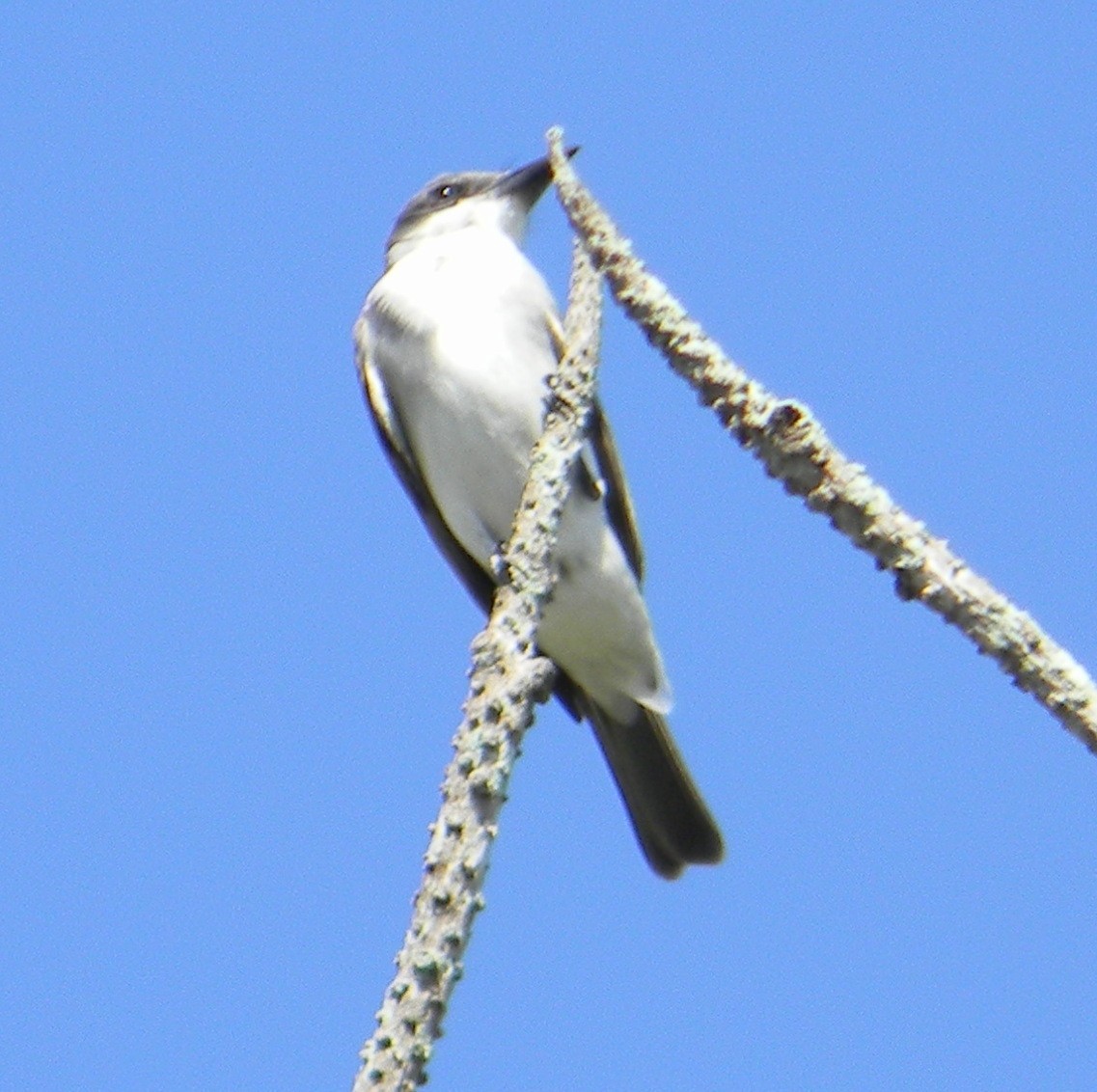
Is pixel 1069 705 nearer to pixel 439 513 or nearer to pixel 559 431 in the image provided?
pixel 559 431

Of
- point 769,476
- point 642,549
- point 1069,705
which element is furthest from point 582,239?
point 642,549

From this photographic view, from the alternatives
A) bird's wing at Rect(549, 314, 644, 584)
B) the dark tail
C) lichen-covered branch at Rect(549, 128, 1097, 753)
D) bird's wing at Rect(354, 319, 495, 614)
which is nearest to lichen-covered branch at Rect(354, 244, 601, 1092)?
lichen-covered branch at Rect(549, 128, 1097, 753)

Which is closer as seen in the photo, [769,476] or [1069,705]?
[1069,705]

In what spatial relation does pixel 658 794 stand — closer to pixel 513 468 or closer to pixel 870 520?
pixel 513 468

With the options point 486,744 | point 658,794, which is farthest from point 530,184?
point 486,744

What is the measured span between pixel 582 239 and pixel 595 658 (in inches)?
156

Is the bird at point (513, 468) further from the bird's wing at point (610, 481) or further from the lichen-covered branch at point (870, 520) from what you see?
the lichen-covered branch at point (870, 520)

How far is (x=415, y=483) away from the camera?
7809 mm

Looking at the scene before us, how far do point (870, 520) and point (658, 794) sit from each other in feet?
16.4

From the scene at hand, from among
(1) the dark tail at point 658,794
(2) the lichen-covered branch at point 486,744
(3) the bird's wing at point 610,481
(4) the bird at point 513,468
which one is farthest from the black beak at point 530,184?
(2) the lichen-covered branch at point 486,744

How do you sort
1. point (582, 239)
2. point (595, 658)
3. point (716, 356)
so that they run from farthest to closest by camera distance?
point (595, 658), point (582, 239), point (716, 356)

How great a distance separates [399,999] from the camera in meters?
2.65

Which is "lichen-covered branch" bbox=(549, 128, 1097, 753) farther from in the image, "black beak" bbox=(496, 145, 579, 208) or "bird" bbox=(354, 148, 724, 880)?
"black beak" bbox=(496, 145, 579, 208)

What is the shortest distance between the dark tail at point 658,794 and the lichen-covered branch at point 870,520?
4.43m
